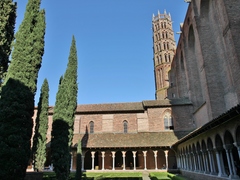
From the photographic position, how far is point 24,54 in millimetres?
10203

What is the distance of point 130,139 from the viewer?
25.6 metres

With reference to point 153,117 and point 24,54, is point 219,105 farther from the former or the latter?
point 24,54

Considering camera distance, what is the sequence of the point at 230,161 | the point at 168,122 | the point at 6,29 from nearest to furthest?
1. the point at 6,29
2. the point at 230,161
3. the point at 168,122

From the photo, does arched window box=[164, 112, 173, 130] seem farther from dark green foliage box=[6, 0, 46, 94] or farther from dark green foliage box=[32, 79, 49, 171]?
dark green foliage box=[6, 0, 46, 94]

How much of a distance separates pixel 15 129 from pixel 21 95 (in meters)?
1.58

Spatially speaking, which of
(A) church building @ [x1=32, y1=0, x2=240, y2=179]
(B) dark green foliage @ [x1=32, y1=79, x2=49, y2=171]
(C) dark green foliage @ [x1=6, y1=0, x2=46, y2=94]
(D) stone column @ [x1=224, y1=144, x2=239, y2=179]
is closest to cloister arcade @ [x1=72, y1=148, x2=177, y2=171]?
(A) church building @ [x1=32, y1=0, x2=240, y2=179]

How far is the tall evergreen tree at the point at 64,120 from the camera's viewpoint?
43.4 ft

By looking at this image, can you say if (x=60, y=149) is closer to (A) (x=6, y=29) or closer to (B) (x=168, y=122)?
(A) (x=6, y=29)

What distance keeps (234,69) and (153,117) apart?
15.5 metres

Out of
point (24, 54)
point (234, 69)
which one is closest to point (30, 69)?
point (24, 54)

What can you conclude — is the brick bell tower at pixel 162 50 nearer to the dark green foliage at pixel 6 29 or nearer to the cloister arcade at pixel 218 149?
the cloister arcade at pixel 218 149

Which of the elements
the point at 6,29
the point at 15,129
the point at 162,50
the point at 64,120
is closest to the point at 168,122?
the point at 64,120

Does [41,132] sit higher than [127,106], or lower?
lower

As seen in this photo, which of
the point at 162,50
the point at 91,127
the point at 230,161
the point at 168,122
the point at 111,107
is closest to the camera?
the point at 230,161
